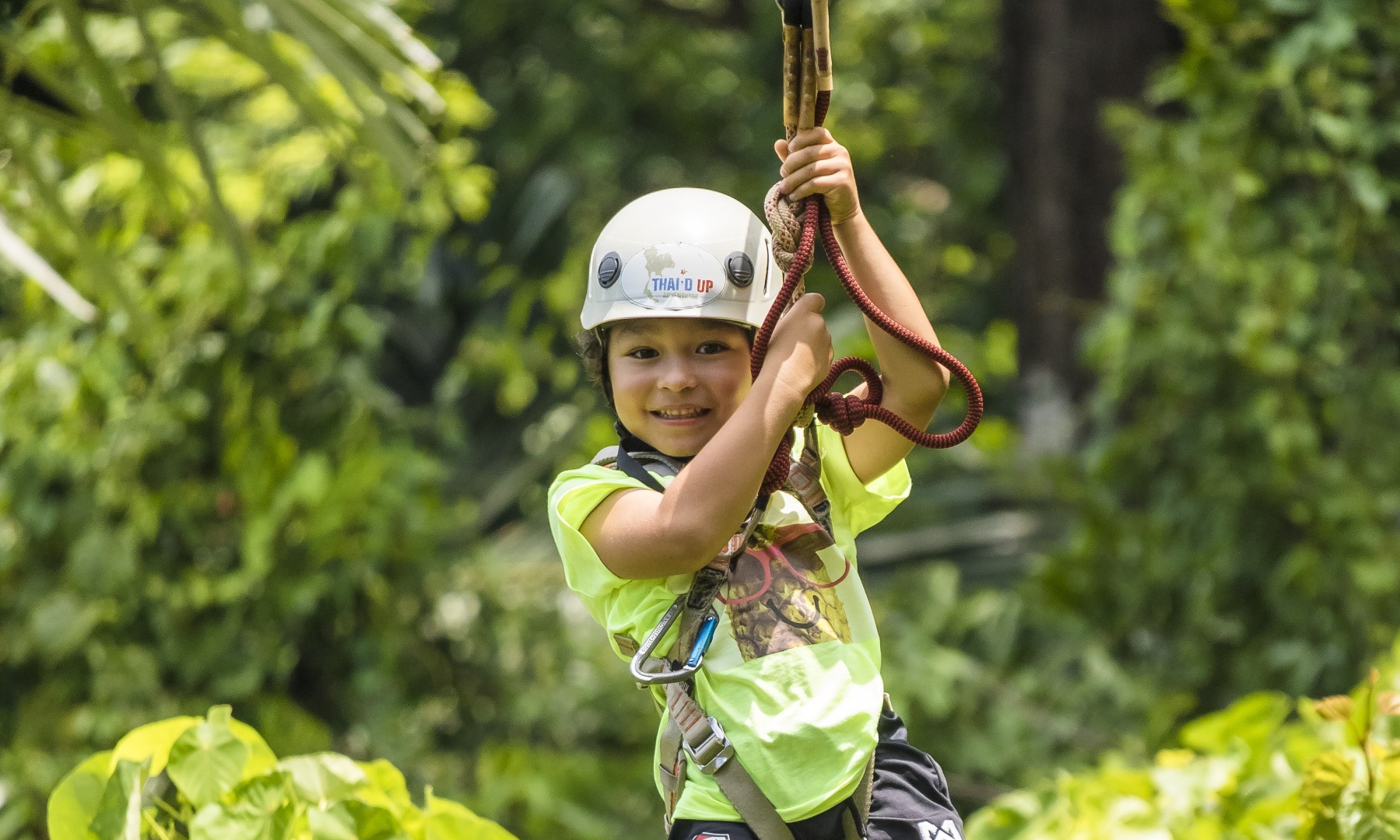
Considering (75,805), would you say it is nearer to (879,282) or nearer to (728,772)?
(728,772)

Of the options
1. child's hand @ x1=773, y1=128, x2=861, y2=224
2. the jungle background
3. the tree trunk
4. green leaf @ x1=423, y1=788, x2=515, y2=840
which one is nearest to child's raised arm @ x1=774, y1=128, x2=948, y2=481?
child's hand @ x1=773, y1=128, x2=861, y2=224

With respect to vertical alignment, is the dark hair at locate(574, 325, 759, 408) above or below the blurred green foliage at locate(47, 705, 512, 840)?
above

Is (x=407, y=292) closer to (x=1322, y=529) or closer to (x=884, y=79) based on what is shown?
(x=1322, y=529)

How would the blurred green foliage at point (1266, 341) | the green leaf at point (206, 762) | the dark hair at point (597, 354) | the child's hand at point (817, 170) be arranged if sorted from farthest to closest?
the blurred green foliage at point (1266, 341)
the green leaf at point (206, 762)
the dark hair at point (597, 354)
the child's hand at point (817, 170)

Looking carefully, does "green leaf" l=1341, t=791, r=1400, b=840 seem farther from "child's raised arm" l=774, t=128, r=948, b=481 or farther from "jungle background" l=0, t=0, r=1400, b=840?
"jungle background" l=0, t=0, r=1400, b=840

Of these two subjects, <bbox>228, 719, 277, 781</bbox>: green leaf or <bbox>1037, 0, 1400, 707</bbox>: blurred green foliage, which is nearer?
<bbox>228, 719, 277, 781</bbox>: green leaf

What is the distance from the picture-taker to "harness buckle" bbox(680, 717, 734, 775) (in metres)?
1.66

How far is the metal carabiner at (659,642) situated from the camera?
1.63 meters

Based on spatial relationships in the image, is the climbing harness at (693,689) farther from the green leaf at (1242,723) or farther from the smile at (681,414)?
the green leaf at (1242,723)

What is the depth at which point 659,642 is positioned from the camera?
1.69 metres

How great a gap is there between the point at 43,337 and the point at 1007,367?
3.35 meters

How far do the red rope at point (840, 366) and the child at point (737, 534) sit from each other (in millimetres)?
24

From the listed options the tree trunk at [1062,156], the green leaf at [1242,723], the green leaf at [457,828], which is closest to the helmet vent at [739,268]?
the green leaf at [457,828]

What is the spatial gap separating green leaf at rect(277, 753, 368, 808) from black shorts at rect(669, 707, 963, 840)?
62 cm
